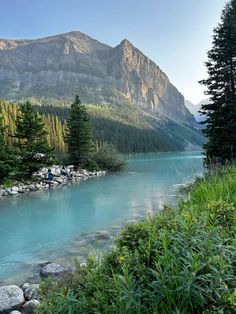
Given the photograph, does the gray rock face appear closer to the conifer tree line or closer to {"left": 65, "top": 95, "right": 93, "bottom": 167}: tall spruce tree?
the conifer tree line

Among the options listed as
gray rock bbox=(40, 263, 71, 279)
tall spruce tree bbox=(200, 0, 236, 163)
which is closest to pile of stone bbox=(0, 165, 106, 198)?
tall spruce tree bbox=(200, 0, 236, 163)

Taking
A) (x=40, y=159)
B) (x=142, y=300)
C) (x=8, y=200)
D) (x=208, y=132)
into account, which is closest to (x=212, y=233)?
(x=142, y=300)

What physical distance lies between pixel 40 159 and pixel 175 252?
2761cm

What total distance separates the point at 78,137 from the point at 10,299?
116 feet

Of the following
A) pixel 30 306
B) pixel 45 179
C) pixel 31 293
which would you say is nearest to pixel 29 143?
pixel 45 179

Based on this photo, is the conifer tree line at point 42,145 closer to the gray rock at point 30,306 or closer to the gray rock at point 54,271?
the gray rock at point 54,271

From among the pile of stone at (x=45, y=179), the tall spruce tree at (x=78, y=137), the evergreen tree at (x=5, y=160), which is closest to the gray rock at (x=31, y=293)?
the pile of stone at (x=45, y=179)

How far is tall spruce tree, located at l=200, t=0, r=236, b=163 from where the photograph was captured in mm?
19328

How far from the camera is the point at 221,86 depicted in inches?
800

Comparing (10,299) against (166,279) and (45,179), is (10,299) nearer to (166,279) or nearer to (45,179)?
(166,279)

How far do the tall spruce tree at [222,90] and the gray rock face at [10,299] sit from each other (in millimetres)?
15640

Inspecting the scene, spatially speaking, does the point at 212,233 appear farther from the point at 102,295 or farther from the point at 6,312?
the point at 6,312

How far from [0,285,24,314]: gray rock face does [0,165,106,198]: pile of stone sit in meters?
18.2

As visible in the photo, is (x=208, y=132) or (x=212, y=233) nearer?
(x=212, y=233)
